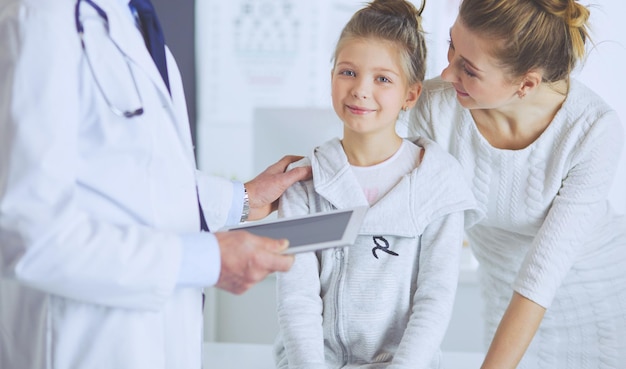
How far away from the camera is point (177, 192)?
49.5 inches

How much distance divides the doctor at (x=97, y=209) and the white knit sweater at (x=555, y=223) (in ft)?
2.13

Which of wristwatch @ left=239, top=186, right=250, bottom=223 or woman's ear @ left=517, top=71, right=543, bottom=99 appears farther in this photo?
Answer: wristwatch @ left=239, top=186, right=250, bottom=223

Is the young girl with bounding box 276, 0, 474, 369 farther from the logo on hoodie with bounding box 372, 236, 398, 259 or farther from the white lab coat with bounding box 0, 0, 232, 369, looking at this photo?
the white lab coat with bounding box 0, 0, 232, 369

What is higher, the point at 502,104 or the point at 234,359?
the point at 502,104

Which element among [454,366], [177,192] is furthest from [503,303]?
[177,192]

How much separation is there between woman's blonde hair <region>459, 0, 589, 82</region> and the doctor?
2.15 feet

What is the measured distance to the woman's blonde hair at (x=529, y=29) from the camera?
5.01ft

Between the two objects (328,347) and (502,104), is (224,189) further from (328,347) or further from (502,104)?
(502,104)

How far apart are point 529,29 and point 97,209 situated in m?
0.92

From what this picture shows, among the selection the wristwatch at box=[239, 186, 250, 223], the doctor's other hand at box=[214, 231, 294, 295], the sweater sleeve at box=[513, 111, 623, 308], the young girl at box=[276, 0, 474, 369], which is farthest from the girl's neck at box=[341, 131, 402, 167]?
the doctor's other hand at box=[214, 231, 294, 295]

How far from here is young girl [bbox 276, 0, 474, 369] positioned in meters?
1.54

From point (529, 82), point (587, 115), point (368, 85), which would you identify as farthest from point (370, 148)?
point (587, 115)

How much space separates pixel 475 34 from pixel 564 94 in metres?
0.28

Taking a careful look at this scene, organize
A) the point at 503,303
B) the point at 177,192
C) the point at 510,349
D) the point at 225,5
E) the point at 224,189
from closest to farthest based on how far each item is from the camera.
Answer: the point at 177,192
the point at 510,349
the point at 224,189
the point at 503,303
the point at 225,5
